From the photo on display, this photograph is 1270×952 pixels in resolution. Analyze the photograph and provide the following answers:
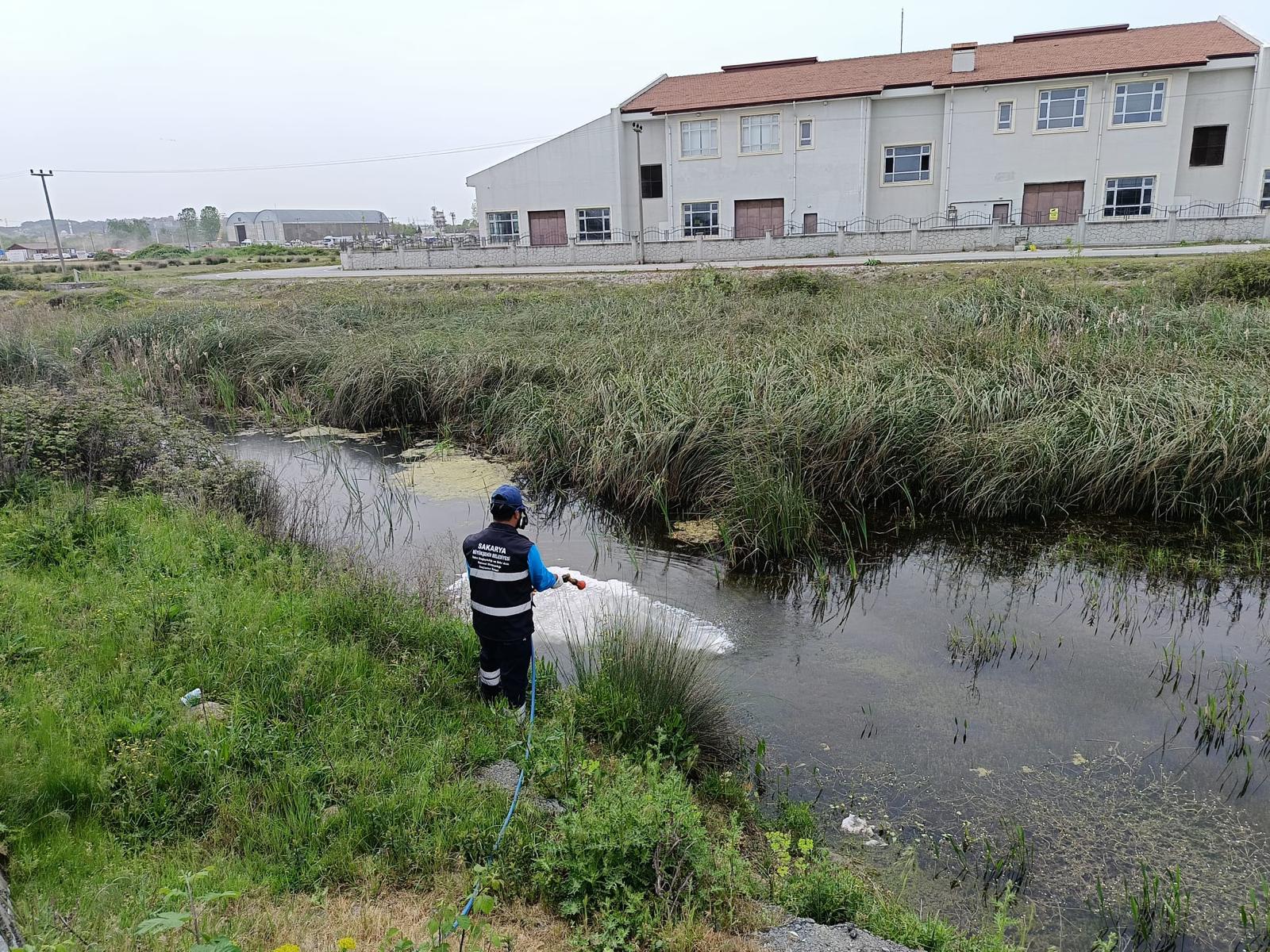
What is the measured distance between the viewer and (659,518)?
9.18 meters

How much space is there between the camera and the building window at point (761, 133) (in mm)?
38531

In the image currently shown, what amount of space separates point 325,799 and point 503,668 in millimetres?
1281

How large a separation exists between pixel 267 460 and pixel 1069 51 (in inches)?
1496

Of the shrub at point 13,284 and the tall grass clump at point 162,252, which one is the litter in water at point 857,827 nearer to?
the shrub at point 13,284

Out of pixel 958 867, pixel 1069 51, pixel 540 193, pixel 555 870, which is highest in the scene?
pixel 1069 51

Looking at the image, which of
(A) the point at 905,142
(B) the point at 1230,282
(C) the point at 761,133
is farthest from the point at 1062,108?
(B) the point at 1230,282

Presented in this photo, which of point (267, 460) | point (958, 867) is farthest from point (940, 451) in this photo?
point (267, 460)

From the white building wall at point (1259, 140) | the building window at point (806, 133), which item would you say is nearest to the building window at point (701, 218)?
the building window at point (806, 133)

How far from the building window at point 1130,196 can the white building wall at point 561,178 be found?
69.2 feet

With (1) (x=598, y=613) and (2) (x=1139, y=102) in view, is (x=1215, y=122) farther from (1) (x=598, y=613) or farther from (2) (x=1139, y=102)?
(1) (x=598, y=613)

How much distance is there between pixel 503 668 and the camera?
490 cm

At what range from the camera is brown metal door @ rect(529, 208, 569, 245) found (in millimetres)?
43406

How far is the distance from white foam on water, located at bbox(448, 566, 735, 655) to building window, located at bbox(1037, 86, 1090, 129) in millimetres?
35743

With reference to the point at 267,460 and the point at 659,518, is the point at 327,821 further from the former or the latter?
the point at 267,460
